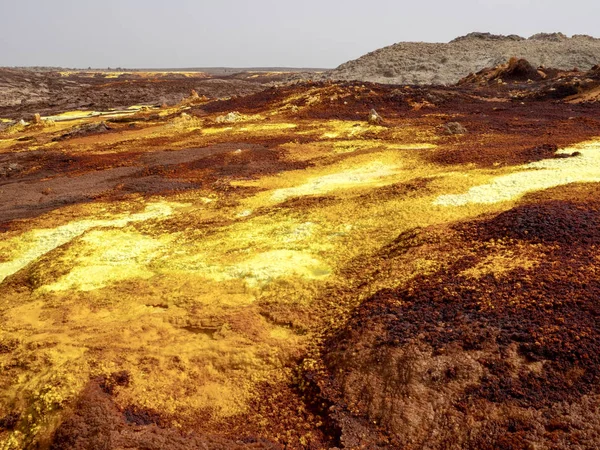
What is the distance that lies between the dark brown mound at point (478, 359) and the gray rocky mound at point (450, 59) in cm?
4160

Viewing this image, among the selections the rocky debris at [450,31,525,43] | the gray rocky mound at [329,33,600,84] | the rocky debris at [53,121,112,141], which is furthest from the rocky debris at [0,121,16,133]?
the rocky debris at [450,31,525,43]

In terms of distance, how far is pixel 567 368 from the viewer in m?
3.83

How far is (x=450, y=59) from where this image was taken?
47406 mm

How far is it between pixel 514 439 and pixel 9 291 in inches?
274

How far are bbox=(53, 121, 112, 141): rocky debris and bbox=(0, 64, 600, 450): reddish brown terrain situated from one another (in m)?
9.60

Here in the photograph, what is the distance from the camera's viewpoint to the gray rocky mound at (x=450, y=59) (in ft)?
144

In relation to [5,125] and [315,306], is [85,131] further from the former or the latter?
[315,306]

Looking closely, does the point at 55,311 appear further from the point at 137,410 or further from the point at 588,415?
the point at 588,415

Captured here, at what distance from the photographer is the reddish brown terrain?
152 inches

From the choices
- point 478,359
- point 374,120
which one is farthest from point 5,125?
point 478,359

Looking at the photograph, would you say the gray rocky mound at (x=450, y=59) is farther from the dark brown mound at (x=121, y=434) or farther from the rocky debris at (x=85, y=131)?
the dark brown mound at (x=121, y=434)

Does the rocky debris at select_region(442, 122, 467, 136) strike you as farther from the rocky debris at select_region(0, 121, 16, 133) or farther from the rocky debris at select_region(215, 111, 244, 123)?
the rocky debris at select_region(0, 121, 16, 133)

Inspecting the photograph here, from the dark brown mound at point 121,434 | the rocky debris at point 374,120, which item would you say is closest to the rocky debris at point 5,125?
the rocky debris at point 374,120

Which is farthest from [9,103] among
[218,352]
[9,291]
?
[218,352]
